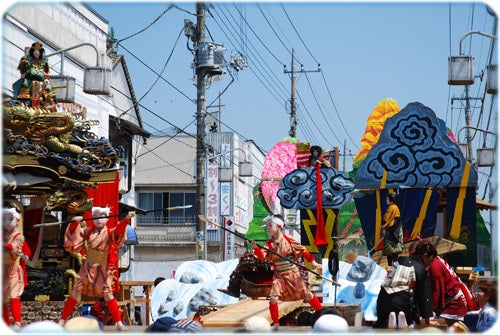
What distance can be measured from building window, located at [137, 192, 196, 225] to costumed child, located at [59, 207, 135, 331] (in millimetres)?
32064

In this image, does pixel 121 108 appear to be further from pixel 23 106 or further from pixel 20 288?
pixel 20 288

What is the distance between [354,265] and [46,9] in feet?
42.5

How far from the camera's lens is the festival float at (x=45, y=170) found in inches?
588

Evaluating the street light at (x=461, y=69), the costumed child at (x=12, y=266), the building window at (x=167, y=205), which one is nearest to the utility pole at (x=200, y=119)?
the street light at (x=461, y=69)

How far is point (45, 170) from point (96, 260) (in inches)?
149

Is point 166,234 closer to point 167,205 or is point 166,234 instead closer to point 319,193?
point 167,205

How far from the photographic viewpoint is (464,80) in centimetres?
1565

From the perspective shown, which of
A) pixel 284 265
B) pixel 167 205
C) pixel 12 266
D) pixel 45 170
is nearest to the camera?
pixel 12 266

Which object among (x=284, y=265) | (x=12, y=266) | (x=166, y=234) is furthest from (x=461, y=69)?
(x=166, y=234)

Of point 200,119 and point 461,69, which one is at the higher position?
point 200,119

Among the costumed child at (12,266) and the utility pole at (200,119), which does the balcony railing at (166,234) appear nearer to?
the utility pole at (200,119)

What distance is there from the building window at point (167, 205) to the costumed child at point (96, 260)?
3206cm

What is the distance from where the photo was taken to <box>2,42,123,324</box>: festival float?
14938 millimetres

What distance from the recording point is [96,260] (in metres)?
12.0
